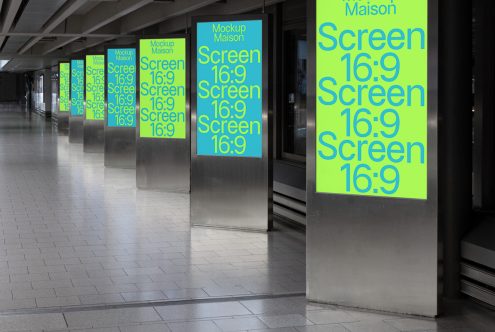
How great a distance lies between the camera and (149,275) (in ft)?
22.9

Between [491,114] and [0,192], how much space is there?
8643 millimetres

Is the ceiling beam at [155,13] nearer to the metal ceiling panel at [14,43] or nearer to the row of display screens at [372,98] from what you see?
the metal ceiling panel at [14,43]

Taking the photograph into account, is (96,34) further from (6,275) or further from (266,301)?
(266,301)

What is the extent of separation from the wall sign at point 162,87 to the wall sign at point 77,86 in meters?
12.4

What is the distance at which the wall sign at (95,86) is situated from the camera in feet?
66.9

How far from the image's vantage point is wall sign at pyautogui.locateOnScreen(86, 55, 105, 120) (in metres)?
20.4

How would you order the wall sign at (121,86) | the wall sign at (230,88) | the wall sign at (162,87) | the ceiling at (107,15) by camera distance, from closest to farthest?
the wall sign at (230,88) → the wall sign at (162,87) → the ceiling at (107,15) → the wall sign at (121,86)

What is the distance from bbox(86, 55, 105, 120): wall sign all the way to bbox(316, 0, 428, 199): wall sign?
596 inches

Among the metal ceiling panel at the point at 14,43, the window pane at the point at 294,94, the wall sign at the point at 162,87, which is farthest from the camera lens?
the metal ceiling panel at the point at 14,43

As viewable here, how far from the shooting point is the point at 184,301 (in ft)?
19.9

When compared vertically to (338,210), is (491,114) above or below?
above

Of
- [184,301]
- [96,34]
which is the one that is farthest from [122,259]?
[96,34]

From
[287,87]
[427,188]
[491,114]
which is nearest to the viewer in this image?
[427,188]

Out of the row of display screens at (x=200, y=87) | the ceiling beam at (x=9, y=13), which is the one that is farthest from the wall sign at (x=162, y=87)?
the ceiling beam at (x=9, y=13)
